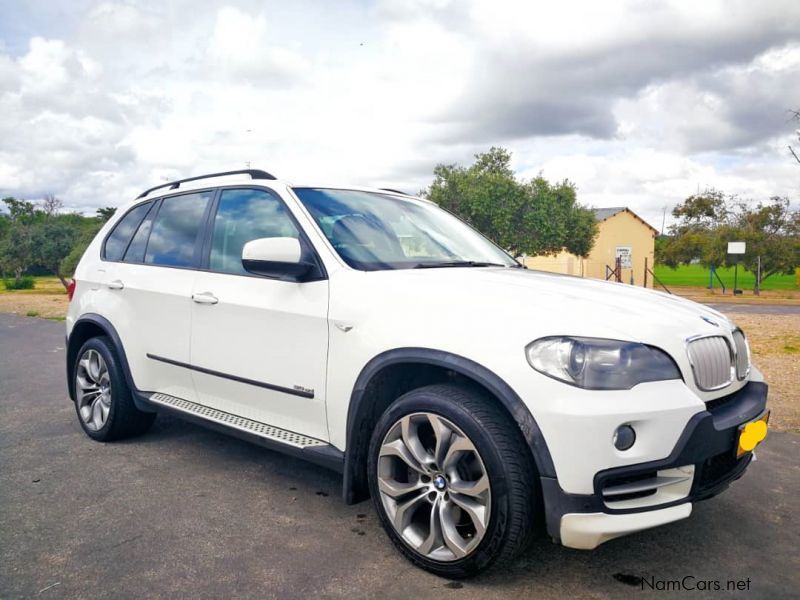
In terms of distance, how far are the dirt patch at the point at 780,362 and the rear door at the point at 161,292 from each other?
4.70 meters

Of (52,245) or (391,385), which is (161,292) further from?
(52,245)

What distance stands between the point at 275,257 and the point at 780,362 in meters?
7.93

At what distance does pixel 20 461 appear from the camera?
14.2 ft

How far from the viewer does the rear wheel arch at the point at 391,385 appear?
8.36 feet

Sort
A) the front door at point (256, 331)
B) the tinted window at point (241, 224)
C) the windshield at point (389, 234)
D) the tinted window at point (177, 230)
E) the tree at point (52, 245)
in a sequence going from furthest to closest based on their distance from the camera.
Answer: the tree at point (52, 245) < the tinted window at point (177, 230) < the tinted window at point (241, 224) < the windshield at point (389, 234) < the front door at point (256, 331)

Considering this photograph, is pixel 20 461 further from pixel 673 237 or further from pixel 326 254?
pixel 673 237

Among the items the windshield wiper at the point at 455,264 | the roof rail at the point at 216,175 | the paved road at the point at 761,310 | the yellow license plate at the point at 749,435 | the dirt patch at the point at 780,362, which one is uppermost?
the roof rail at the point at 216,175

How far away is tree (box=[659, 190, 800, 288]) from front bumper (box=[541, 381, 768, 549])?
36211mm

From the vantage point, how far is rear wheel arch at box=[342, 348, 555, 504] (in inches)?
100

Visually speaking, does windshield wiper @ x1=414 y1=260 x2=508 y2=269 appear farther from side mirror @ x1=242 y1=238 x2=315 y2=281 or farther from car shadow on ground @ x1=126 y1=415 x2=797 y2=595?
car shadow on ground @ x1=126 y1=415 x2=797 y2=595

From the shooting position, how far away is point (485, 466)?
253 cm

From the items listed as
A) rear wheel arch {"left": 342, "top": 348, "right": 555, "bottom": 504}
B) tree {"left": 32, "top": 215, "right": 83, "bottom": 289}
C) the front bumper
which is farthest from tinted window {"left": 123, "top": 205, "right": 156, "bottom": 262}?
tree {"left": 32, "top": 215, "right": 83, "bottom": 289}

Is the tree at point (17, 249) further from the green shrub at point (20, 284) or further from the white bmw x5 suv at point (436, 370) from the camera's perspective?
the white bmw x5 suv at point (436, 370)

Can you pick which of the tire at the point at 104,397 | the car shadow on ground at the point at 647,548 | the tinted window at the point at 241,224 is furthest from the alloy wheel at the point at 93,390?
the tinted window at the point at 241,224
